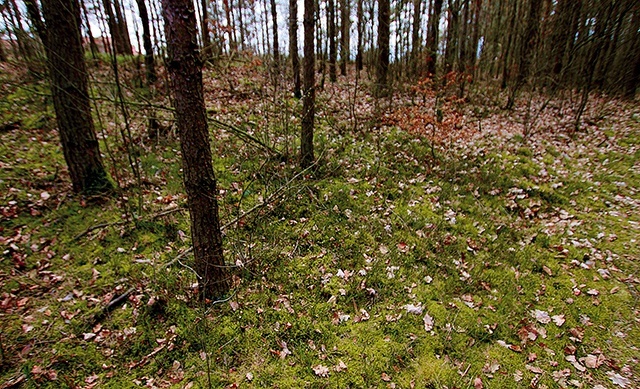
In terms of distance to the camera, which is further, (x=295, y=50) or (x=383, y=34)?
(x=295, y=50)

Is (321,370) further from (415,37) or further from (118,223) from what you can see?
(415,37)

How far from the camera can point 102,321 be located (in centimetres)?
337

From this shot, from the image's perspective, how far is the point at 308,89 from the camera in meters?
6.07

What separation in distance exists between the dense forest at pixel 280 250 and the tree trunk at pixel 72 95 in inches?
0.9

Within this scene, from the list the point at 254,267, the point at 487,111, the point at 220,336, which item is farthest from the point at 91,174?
the point at 487,111

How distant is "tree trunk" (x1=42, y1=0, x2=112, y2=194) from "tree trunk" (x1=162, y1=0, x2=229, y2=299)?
87.9 inches

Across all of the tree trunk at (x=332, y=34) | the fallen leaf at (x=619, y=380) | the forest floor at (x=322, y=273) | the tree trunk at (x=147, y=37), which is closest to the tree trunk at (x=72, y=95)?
the forest floor at (x=322, y=273)

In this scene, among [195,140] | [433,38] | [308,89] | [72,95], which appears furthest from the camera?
[433,38]

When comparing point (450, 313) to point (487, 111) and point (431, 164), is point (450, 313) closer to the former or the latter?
point (431, 164)

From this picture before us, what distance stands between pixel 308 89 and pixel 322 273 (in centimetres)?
368

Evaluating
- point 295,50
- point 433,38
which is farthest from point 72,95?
point 433,38

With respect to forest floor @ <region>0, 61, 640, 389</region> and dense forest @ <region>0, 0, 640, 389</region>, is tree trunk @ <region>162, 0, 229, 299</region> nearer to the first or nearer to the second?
dense forest @ <region>0, 0, 640, 389</region>

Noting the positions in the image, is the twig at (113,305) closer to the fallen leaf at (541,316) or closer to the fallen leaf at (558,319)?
the fallen leaf at (541,316)

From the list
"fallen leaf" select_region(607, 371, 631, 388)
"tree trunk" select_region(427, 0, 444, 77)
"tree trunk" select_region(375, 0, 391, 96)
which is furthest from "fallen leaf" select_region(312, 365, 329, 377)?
"tree trunk" select_region(427, 0, 444, 77)
